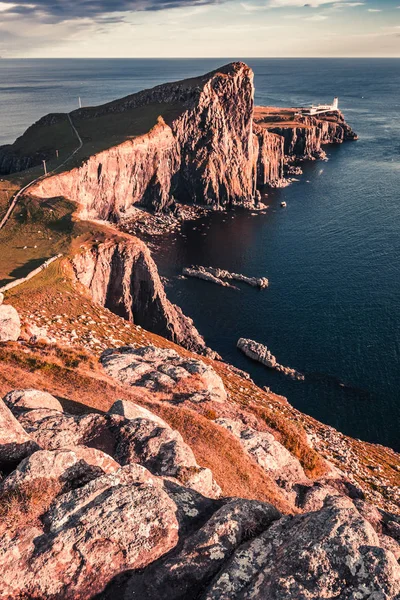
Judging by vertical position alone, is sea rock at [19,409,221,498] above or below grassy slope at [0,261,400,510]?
above

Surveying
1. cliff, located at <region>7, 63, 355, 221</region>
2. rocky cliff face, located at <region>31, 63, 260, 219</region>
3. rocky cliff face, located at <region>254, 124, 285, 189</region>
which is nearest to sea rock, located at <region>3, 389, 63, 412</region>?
cliff, located at <region>7, 63, 355, 221</region>

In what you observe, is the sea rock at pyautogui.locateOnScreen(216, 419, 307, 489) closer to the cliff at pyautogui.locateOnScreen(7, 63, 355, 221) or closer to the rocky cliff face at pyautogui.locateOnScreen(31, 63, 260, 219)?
the cliff at pyautogui.locateOnScreen(7, 63, 355, 221)

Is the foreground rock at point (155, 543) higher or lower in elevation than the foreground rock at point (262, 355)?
higher

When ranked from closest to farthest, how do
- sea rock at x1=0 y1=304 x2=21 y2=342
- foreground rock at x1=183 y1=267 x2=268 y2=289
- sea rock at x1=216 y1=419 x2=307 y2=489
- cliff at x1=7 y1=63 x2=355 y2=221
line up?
sea rock at x1=216 y1=419 x2=307 y2=489
sea rock at x1=0 y1=304 x2=21 y2=342
foreground rock at x1=183 y1=267 x2=268 y2=289
cliff at x1=7 y1=63 x2=355 y2=221

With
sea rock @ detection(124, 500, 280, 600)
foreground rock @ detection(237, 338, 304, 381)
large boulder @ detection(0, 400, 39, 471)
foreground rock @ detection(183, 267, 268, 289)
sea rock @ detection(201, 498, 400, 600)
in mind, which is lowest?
foreground rock @ detection(237, 338, 304, 381)

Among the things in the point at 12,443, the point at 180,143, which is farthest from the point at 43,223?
the point at 180,143

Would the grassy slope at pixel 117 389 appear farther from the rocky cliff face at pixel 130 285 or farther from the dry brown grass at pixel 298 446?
the rocky cliff face at pixel 130 285

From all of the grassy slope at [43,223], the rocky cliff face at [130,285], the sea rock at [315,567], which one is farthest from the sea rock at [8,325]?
the sea rock at [315,567]
